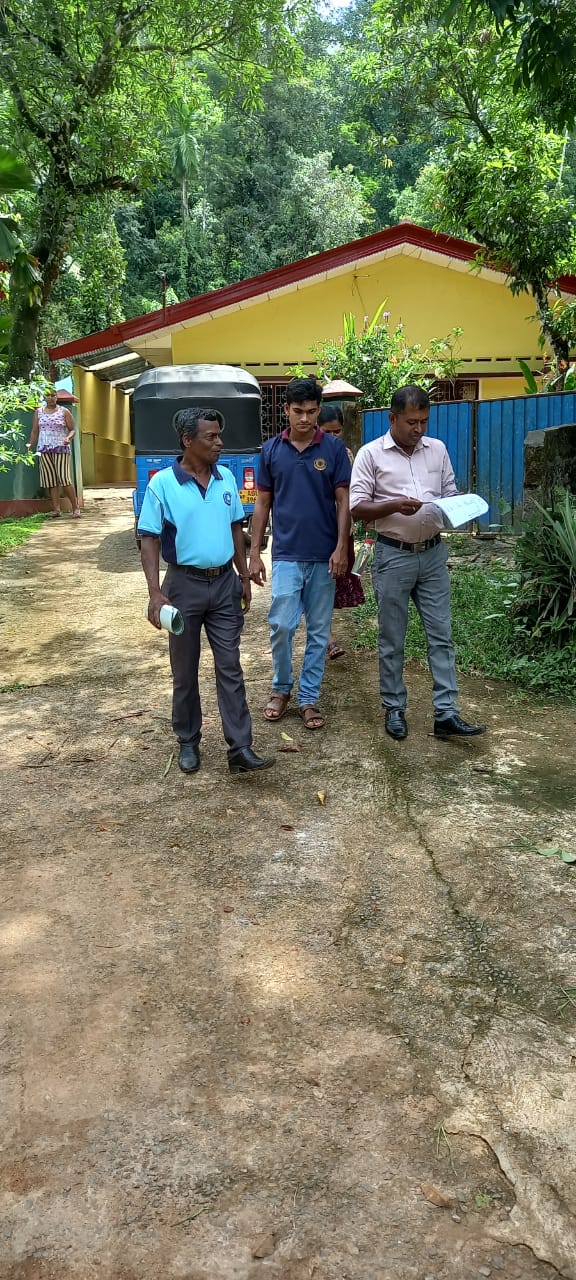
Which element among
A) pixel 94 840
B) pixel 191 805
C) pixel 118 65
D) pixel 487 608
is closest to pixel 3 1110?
pixel 94 840

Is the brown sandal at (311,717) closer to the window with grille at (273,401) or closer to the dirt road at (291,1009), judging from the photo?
the dirt road at (291,1009)

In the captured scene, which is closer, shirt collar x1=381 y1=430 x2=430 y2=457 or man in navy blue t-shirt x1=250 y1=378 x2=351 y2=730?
shirt collar x1=381 y1=430 x2=430 y2=457

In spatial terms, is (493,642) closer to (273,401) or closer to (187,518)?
(187,518)

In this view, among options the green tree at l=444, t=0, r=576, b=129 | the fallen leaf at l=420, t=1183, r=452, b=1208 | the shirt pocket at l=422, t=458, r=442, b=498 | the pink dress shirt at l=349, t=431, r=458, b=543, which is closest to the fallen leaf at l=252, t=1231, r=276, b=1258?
the fallen leaf at l=420, t=1183, r=452, b=1208

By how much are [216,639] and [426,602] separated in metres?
1.07

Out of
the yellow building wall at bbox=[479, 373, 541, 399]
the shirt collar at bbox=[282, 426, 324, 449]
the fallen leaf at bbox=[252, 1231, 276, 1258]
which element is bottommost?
the fallen leaf at bbox=[252, 1231, 276, 1258]

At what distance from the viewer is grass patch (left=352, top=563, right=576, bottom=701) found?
5.71 m

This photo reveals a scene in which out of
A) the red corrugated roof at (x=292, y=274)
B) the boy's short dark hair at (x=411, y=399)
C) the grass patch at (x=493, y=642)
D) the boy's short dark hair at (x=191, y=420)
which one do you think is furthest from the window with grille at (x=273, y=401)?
the boy's short dark hair at (x=191, y=420)

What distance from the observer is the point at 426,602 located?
4.89 metres

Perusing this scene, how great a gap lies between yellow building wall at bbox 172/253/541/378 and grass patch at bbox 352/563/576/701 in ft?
32.2

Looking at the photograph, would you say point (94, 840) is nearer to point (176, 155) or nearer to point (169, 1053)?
point (169, 1053)

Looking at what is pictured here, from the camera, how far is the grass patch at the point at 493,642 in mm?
5707

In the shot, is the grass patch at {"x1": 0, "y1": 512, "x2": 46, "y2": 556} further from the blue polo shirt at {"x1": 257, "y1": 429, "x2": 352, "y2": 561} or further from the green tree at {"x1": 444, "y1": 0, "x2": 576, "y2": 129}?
the green tree at {"x1": 444, "y1": 0, "x2": 576, "y2": 129}

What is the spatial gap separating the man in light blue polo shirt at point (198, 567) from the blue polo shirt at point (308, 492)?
0.43m
